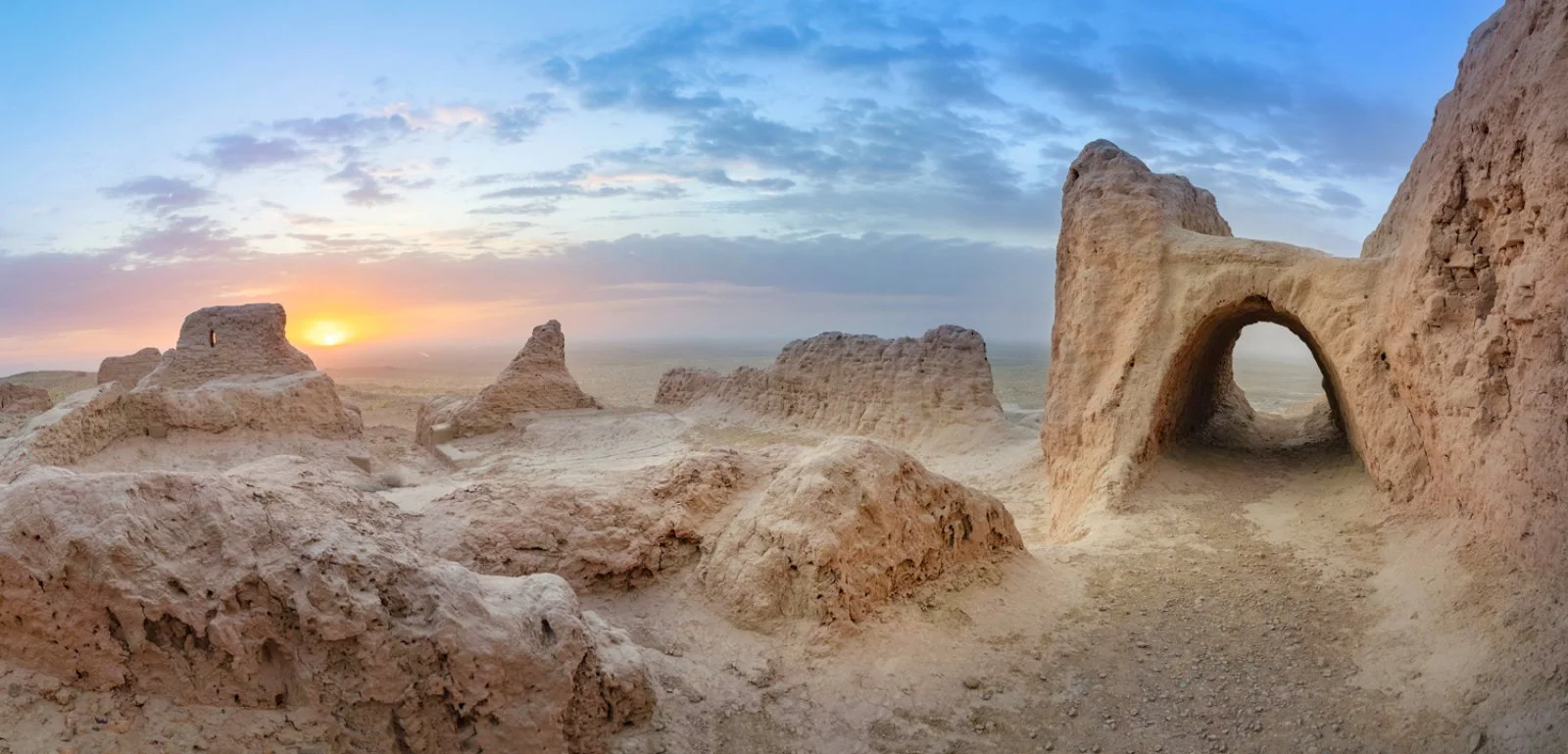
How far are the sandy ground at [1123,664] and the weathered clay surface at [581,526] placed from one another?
0.21 m

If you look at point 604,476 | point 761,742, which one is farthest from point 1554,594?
point 604,476

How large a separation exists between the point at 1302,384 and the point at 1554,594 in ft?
117

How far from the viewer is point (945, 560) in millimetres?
6203

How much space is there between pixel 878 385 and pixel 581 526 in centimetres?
1187

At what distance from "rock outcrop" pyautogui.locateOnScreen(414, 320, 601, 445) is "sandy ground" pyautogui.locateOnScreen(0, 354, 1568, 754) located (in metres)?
11.5

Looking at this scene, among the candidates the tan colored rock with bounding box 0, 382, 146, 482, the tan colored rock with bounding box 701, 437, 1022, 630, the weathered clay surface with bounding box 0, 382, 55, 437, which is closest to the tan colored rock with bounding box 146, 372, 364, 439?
the tan colored rock with bounding box 0, 382, 146, 482

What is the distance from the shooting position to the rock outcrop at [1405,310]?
16.9ft

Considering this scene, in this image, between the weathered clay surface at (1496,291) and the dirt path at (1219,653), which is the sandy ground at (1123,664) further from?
the weathered clay surface at (1496,291)

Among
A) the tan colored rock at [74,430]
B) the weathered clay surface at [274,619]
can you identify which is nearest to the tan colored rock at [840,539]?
the weathered clay surface at [274,619]

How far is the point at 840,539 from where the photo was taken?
5480 millimetres

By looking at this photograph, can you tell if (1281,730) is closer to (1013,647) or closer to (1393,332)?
(1013,647)

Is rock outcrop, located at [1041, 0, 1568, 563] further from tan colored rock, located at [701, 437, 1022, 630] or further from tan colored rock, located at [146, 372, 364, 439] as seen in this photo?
tan colored rock, located at [146, 372, 364, 439]

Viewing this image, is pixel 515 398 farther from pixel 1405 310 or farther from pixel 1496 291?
pixel 1496 291

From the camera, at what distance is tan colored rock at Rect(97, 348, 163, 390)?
20.7m
